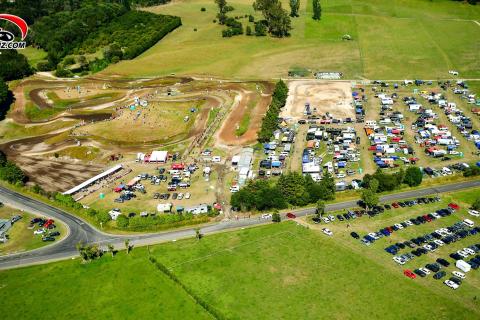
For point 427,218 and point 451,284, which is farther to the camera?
point 427,218

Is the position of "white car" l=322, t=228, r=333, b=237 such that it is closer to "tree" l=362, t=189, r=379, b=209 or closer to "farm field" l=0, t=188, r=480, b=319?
"farm field" l=0, t=188, r=480, b=319

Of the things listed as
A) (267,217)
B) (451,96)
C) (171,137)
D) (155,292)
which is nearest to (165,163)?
(171,137)

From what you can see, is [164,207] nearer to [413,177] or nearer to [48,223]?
[48,223]

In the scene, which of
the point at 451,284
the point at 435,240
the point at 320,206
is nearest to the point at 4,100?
the point at 320,206

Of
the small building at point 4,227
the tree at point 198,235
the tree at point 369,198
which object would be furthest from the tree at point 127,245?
the tree at point 369,198

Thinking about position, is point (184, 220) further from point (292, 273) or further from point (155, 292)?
point (292, 273)
